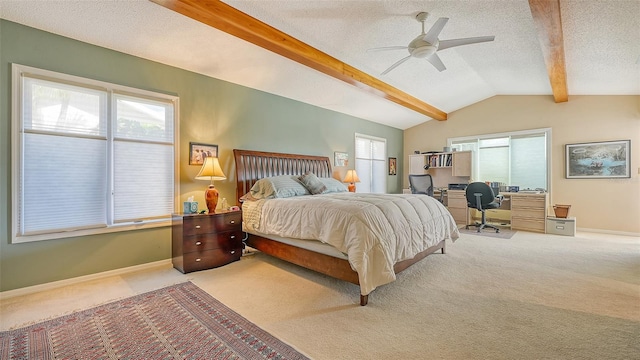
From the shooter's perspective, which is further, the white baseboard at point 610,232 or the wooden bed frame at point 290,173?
the white baseboard at point 610,232

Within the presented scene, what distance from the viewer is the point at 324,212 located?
2611 millimetres

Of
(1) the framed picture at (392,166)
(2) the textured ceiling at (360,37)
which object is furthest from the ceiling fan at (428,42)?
(1) the framed picture at (392,166)

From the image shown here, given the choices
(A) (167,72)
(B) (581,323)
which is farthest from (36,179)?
(B) (581,323)

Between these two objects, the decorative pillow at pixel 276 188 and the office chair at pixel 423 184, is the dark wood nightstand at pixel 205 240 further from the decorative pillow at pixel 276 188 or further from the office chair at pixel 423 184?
the office chair at pixel 423 184

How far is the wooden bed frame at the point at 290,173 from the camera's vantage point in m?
2.53

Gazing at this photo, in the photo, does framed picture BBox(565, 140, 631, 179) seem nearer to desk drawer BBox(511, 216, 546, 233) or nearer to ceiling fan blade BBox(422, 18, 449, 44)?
desk drawer BBox(511, 216, 546, 233)

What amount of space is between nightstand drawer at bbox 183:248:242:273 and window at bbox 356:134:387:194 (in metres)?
3.91

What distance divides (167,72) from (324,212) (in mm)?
2868

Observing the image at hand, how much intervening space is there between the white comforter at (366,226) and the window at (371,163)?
326 cm

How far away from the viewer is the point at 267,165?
4520 millimetres

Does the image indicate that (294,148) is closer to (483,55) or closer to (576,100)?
(483,55)

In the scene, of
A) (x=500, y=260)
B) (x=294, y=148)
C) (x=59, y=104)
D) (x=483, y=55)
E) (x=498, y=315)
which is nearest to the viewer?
(x=498, y=315)

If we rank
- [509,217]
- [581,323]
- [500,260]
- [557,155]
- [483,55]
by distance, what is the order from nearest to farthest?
[581,323], [500,260], [483,55], [557,155], [509,217]

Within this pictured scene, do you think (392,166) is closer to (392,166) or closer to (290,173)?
(392,166)
